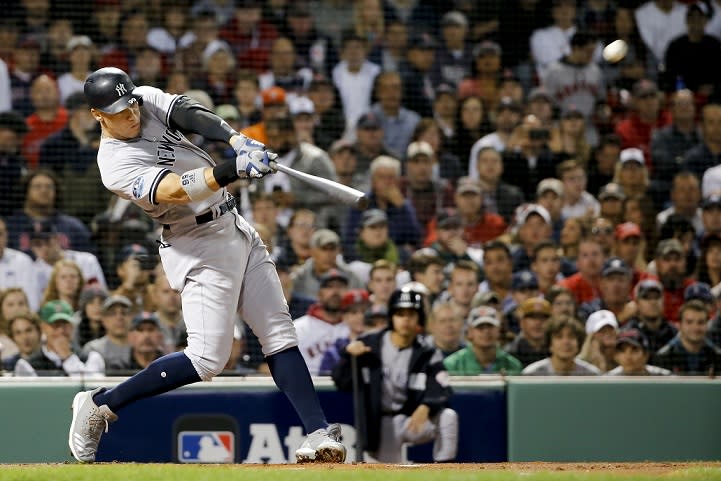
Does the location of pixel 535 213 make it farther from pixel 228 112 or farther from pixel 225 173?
pixel 225 173

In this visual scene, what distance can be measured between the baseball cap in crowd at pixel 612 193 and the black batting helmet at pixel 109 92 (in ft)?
14.9

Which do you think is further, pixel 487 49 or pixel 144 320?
pixel 487 49

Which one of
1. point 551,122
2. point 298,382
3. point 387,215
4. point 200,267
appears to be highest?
point 551,122

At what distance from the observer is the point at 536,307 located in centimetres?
693

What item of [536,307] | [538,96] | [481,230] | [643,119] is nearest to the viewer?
[536,307]

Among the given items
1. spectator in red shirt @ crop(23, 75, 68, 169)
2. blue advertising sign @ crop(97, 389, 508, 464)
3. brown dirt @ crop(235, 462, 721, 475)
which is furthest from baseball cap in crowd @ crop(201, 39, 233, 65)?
brown dirt @ crop(235, 462, 721, 475)

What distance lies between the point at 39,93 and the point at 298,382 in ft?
15.3

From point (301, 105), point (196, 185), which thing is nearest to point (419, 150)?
point (301, 105)

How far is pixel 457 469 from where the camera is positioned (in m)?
4.34

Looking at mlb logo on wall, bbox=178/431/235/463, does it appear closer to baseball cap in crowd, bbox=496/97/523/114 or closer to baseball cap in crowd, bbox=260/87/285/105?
baseball cap in crowd, bbox=260/87/285/105

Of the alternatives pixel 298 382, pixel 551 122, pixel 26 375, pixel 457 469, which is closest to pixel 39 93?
pixel 26 375

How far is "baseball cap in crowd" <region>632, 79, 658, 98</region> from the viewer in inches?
364

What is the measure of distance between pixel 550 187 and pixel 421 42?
1.89m

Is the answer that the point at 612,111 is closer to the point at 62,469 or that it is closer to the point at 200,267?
the point at 200,267
